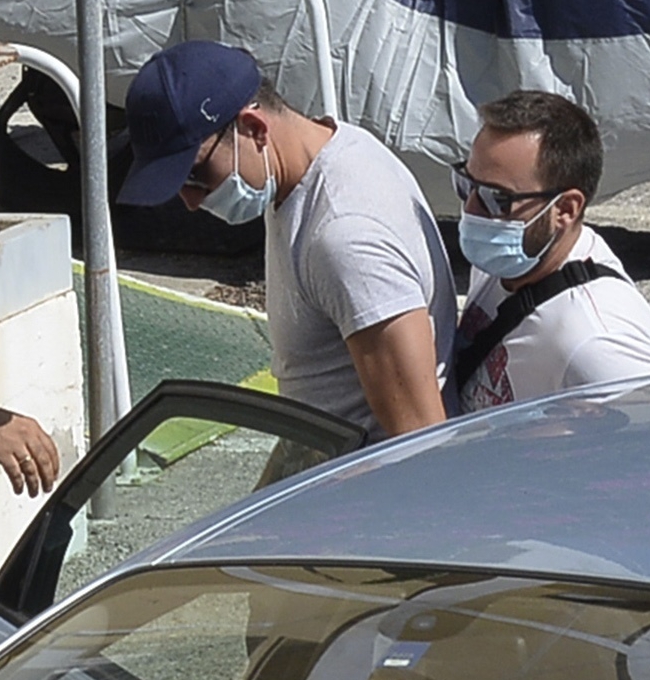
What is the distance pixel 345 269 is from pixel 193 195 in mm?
507

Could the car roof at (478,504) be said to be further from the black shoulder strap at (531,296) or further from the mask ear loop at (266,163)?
the mask ear loop at (266,163)

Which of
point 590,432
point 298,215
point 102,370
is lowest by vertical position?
point 102,370

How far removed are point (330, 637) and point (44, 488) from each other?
127 centimetres

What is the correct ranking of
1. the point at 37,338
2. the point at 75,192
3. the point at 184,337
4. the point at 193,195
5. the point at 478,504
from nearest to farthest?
the point at 478,504 → the point at 193,195 → the point at 37,338 → the point at 184,337 → the point at 75,192

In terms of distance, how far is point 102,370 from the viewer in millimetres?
5027

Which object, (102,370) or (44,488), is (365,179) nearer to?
(44,488)

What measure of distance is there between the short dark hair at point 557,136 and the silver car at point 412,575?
0.51 metres

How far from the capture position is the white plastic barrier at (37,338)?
450 centimetres

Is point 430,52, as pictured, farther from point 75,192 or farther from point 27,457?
point 27,457

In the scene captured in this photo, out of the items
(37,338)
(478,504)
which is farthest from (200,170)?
(37,338)

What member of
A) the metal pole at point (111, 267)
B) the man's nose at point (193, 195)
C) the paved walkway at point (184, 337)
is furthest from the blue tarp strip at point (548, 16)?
the man's nose at point (193, 195)

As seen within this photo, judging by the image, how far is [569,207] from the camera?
287cm

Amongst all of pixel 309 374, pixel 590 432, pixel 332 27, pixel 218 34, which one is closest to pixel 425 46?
pixel 332 27

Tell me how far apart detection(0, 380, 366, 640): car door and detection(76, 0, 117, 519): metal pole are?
207 centimetres
